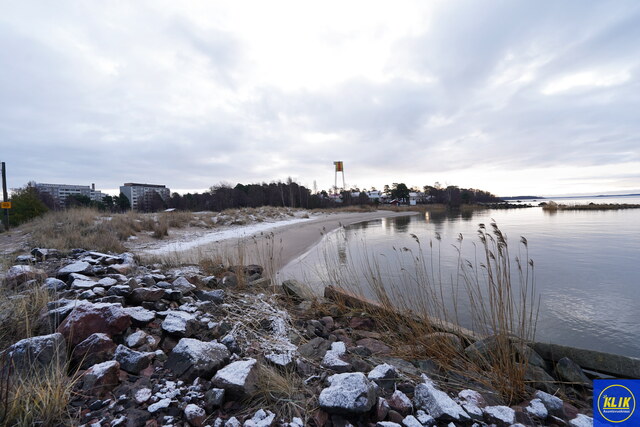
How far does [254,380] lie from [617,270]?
11.3m

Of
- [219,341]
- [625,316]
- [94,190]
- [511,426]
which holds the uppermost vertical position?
[94,190]

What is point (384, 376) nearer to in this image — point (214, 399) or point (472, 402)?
point (472, 402)

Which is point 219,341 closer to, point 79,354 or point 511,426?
point 79,354

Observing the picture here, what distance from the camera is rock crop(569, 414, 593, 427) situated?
2070mm

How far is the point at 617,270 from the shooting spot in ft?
26.5

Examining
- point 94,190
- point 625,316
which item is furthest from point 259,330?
point 94,190

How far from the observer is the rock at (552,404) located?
87.8 inches

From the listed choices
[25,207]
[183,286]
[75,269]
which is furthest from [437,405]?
[25,207]

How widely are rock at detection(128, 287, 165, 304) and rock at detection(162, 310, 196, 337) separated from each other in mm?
544

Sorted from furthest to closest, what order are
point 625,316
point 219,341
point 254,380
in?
point 625,316 < point 219,341 < point 254,380

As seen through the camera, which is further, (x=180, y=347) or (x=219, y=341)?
(x=219, y=341)

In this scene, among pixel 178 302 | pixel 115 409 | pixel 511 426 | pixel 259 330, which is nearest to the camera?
pixel 115 409

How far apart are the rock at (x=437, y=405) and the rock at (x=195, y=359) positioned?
165cm

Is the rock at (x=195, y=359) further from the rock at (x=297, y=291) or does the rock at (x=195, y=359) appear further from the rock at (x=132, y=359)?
the rock at (x=297, y=291)
